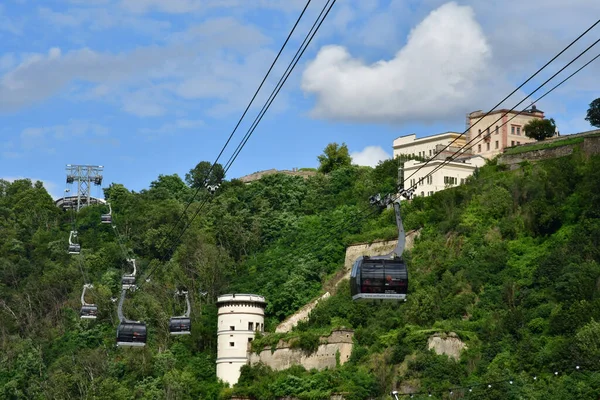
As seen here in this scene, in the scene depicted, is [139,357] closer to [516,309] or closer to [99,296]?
[99,296]

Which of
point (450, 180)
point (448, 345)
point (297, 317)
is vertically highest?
point (450, 180)

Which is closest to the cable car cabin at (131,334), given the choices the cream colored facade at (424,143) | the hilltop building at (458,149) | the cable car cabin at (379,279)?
the cable car cabin at (379,279)

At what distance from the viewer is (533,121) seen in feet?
337

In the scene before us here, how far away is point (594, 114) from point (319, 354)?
34.7 meters

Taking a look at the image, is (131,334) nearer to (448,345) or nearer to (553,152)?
(448,345)

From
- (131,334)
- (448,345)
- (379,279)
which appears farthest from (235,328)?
(379,279)

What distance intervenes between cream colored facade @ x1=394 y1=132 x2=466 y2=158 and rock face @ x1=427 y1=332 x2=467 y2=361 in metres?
44.8

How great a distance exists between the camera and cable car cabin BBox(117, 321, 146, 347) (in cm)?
5512

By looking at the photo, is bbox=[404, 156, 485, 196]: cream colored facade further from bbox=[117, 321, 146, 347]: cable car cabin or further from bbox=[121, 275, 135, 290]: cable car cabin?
bbox=[117, 321, 146, 347]: cable car cabin

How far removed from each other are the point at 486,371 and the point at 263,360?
64.9 feet

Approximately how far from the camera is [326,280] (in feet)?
284

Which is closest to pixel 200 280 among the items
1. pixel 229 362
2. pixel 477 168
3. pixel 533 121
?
pixel 229 362

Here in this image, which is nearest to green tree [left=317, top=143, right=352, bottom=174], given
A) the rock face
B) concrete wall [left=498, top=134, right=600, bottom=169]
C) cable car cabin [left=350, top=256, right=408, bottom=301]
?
concrete wall [left=498, top=134, right=600, bottom=169]

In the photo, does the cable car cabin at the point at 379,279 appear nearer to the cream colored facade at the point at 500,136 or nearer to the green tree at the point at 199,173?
the cream colored facade at the point at 500,136
